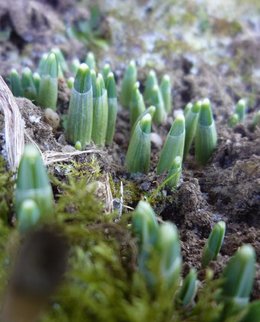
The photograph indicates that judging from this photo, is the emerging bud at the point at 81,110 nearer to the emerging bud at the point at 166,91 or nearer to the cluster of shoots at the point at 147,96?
the cluster of shoots at the point at 147,96

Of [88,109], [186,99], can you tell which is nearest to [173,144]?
[88,109]

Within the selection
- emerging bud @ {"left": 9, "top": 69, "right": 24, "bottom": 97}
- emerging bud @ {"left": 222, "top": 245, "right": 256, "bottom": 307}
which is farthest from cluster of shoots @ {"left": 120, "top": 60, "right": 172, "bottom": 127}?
emerging bud @ {"left": 222, "top": 245, "right": 256, "bottom": 307}

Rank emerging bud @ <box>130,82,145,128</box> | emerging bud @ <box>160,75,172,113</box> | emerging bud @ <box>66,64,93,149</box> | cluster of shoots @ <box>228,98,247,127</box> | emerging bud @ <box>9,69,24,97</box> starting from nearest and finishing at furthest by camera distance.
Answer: emerging bud @ <box>66,64,93,149</box>, emerging bud @ <box>9,69,24,97</box>, emerging bud @ <box>130,82,145,128</box>, cluster of shoots @ <box>228,98,247,127</box>, emerging bud @ <box>160,75,172,113</box>

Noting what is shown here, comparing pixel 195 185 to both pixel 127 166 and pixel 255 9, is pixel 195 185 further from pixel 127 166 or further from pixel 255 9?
pixel 255 9

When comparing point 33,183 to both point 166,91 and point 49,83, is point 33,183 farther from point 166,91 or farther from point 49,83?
point 166,91

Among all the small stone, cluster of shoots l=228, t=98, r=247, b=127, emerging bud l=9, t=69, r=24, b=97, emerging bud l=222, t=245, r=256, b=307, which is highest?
emerging bud l=9, t=69, r=24, b=97

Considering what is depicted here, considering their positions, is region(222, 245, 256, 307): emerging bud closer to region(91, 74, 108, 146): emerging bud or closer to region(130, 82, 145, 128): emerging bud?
region(91, 74, 108, 146): emerging bud
